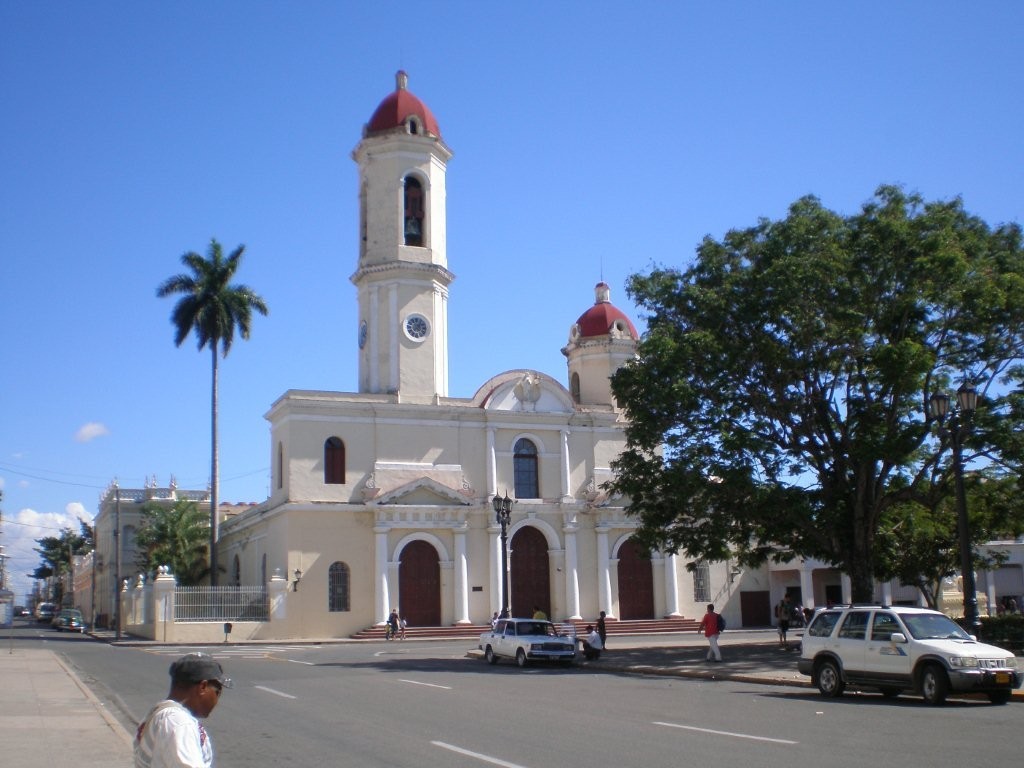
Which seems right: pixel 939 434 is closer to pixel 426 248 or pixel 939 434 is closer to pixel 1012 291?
pixel 1012 291

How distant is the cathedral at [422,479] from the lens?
4406cm

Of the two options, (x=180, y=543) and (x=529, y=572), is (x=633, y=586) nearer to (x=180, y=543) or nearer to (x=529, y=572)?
(x=529, y=572)

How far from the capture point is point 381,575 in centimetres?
4381

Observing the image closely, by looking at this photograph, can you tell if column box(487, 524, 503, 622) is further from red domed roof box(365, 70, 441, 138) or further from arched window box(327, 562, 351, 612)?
red domed roof box(365, 70, 441, 138)

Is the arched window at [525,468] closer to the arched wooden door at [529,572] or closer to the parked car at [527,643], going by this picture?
the arched wooden door at [529,572]

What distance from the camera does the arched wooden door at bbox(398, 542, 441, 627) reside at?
44.7 m

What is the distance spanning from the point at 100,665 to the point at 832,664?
1951 cm

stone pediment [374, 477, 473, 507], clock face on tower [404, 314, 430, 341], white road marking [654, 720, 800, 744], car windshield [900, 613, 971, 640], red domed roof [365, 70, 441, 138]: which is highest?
red domed roof [365, 70, 441, 138]

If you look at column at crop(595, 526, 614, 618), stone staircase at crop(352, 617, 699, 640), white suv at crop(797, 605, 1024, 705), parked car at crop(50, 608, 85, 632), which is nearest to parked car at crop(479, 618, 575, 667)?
white suv at crop(797, 605, 1024, 705)

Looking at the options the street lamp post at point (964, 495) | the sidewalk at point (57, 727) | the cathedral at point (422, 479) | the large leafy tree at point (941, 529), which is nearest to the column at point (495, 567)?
the cathedral at point (422, 479)

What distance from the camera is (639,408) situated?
28266mm

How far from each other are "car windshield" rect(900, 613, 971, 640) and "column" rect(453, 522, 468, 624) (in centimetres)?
3025

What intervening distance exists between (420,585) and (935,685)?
31.7m

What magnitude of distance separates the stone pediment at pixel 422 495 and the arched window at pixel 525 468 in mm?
3569
